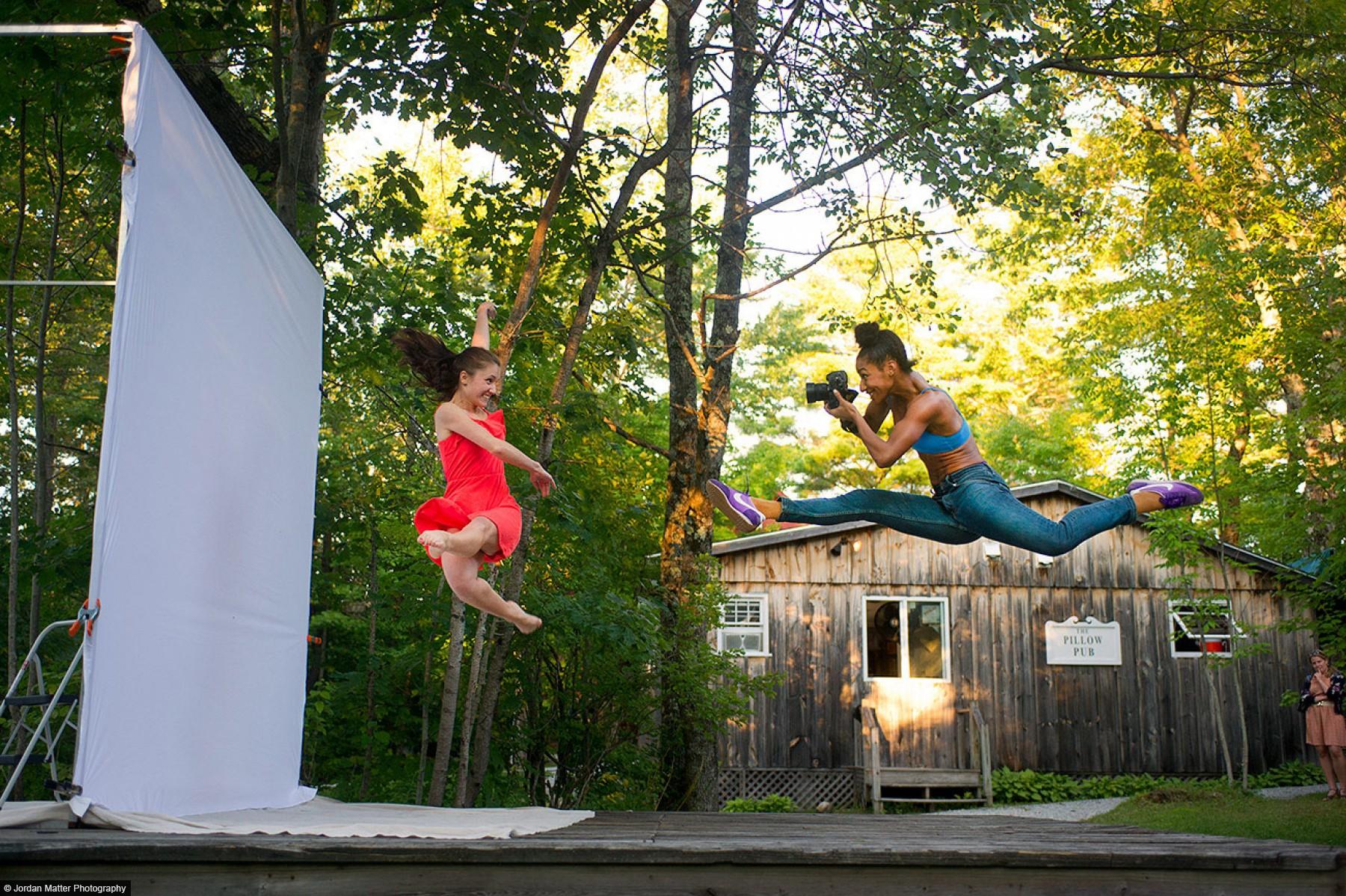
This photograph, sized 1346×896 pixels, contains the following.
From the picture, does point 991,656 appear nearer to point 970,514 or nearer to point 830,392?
point 970,514

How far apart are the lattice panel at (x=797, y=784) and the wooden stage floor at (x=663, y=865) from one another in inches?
436

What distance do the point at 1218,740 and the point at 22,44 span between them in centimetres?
1587

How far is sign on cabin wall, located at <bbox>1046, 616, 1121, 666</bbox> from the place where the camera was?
15516 mm

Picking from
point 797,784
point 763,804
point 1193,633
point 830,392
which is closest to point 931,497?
point 830,392

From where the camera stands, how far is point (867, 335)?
16.0ft

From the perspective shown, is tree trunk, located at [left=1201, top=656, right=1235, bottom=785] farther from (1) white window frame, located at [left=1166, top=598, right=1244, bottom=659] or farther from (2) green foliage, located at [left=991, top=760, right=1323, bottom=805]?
(2) green foliage, located at [left=991, top=760, right=1323, bottom=805]

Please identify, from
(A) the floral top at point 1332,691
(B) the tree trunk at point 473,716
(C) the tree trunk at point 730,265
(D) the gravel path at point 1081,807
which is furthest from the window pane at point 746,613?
(B) the tree trunk at point 473,716

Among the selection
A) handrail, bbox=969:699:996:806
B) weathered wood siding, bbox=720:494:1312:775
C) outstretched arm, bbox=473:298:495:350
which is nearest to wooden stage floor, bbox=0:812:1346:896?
outstretched arm, bbox=473:298:495:350

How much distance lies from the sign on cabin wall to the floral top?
3.11 metres

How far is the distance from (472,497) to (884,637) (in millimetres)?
11412

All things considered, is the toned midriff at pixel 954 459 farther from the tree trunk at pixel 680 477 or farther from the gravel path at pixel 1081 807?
the gravel path at pixel 1081 807

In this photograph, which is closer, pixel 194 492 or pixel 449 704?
pixel 194 492

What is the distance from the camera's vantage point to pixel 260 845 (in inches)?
134

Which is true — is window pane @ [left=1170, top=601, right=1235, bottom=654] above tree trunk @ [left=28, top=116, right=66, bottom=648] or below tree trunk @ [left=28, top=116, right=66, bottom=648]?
below
